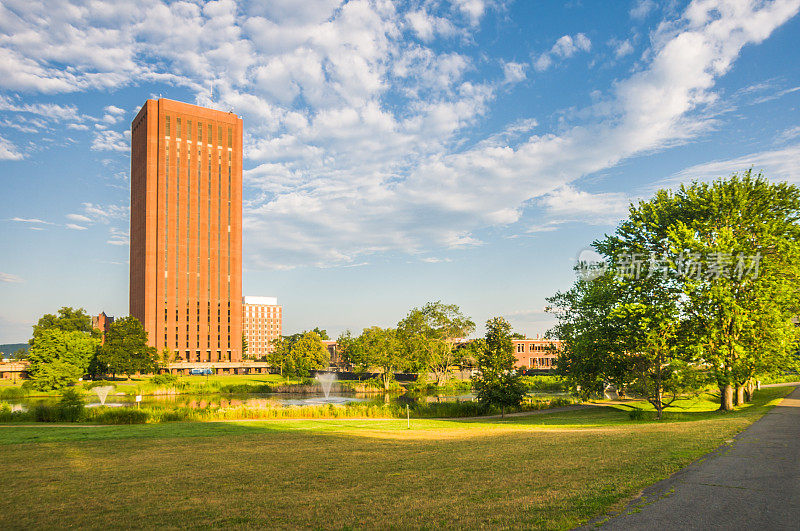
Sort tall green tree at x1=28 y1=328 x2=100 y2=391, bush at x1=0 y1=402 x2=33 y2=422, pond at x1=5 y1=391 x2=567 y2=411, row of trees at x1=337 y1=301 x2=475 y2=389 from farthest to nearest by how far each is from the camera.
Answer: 1. row of trees at x1=337 y1=301 x2=475 y2=389
2. tall green tree at x1=28 y1=328 x2=100 y2=391
3. pond at x1=5 y1=391 x2=567 y2=411
4. bush at x1=0 y1=402 x2=33 y2=422

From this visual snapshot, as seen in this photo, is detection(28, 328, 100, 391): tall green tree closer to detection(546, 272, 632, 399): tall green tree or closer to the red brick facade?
detection(546, 272, 632, 399): tall green tree

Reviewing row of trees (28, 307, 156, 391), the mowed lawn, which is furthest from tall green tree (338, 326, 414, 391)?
the mowed lawn

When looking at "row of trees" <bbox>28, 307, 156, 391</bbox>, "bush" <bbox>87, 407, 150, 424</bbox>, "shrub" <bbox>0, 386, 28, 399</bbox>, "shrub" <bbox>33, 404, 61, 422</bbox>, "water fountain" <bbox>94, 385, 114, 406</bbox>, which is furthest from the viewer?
"row of trees" <bbox>28, 307, 156, 391</bbox>

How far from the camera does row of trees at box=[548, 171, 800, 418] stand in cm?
3272

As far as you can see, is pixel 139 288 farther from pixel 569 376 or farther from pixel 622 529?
pixel 622 529

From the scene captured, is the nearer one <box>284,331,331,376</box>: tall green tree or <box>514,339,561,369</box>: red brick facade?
<box>284,331,331,376</box>: tall green tree

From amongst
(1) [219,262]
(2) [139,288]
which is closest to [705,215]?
(1) [219,262]

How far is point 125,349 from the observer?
9212cm

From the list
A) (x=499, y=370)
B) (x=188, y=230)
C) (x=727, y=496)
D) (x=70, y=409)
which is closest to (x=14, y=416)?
(x=70, y=409)

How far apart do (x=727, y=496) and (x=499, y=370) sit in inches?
1179

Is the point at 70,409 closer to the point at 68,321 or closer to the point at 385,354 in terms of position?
the point at 385,354

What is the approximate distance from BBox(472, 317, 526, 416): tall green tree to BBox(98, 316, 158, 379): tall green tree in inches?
3020

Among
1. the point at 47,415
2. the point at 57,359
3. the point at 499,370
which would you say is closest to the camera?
the point at 47,415

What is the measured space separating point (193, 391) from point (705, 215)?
69975mm
